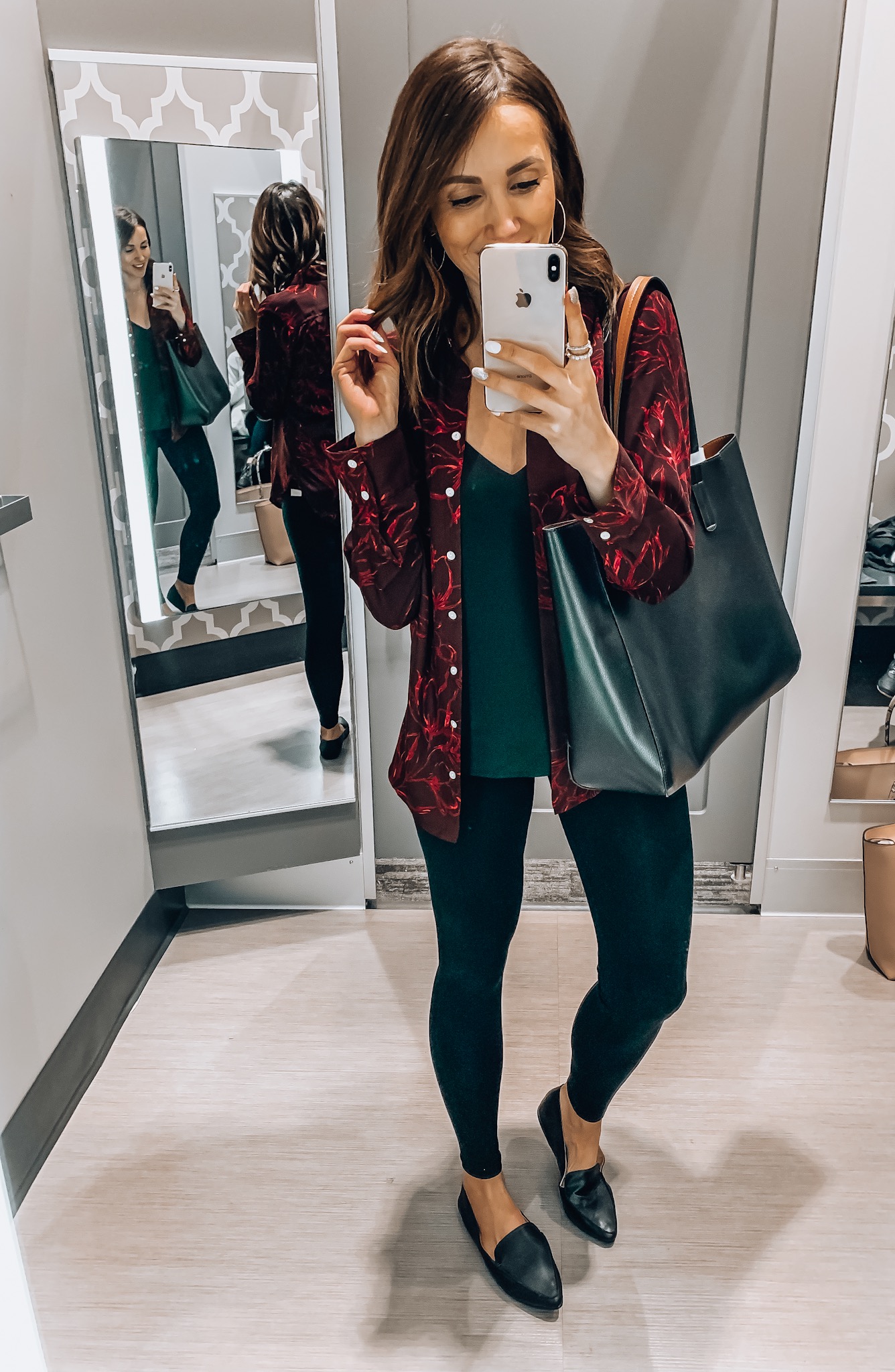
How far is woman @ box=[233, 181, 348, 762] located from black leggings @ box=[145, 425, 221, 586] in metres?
0.10

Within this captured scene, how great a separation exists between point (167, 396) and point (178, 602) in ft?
1.11

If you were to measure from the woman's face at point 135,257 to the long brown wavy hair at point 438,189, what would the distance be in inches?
27.8

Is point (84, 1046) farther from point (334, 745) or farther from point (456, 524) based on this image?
point (456, 524)

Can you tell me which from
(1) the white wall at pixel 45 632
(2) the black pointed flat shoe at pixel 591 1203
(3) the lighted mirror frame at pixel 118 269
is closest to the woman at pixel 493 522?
(2) the black pointed flat shoe at pixel 591 1203

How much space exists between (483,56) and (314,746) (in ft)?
4.07

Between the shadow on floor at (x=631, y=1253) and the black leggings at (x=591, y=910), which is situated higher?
the black leggings at (x=591, y=910)

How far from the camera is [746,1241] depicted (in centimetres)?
129

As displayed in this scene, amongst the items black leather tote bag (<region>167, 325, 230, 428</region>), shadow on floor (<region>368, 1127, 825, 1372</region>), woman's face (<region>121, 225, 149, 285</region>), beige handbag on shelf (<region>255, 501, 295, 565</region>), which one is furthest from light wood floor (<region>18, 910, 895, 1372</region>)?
woman's face (<region>121, 225, 149, 285</region>)

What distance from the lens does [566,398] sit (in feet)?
2.70

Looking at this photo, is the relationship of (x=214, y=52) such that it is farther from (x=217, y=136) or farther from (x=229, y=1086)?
(x=229, y=1086)

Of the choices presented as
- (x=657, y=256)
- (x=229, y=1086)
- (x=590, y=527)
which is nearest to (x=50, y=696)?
(x=229, y=1086)

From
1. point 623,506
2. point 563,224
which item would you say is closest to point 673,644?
point 623,506

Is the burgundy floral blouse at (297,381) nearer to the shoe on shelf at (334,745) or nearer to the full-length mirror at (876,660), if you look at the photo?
the shoe on shelf at (334,745)

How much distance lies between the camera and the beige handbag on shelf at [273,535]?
1.69 meters
